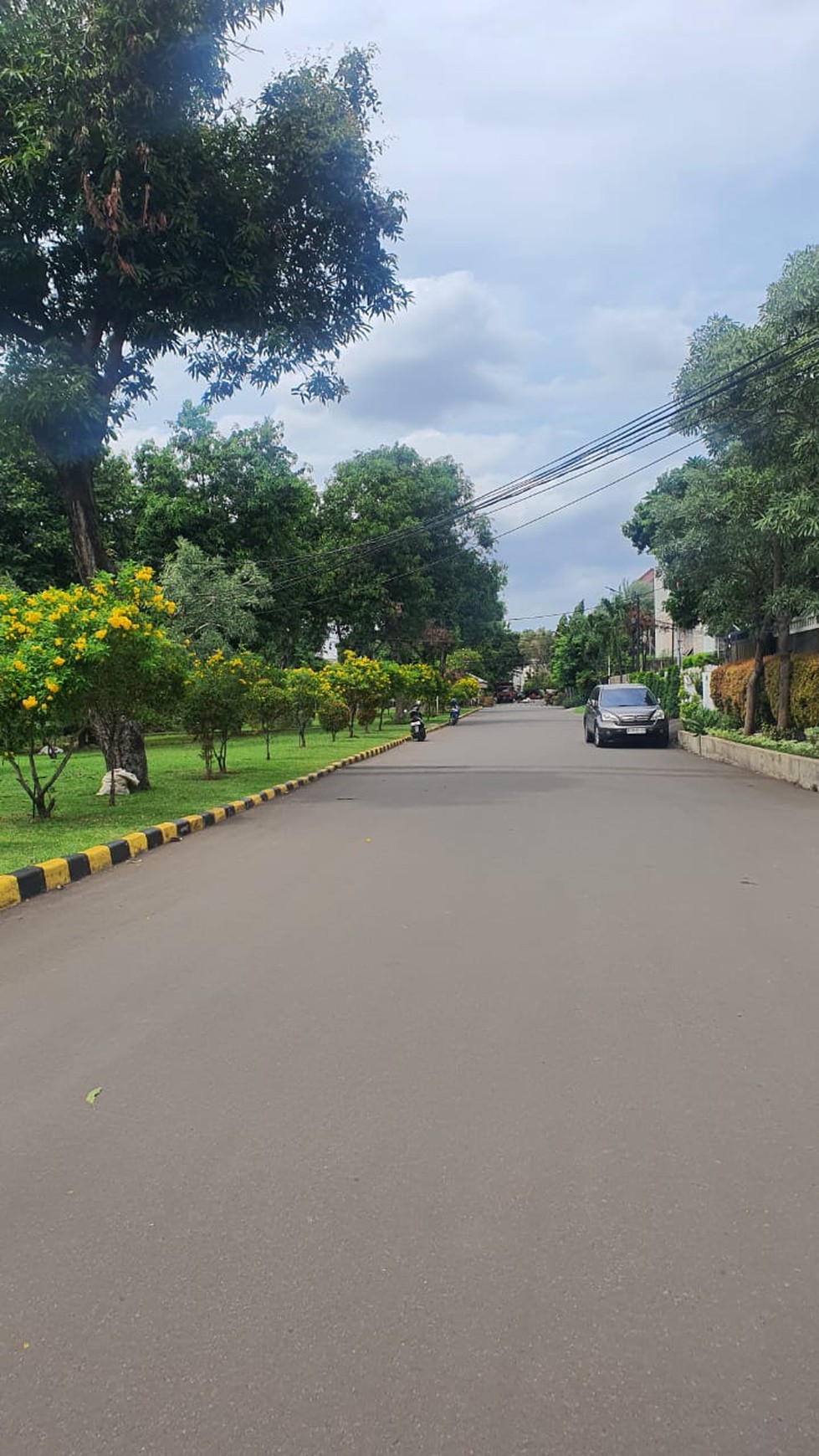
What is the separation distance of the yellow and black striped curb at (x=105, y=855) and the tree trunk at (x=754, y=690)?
40.9 feet

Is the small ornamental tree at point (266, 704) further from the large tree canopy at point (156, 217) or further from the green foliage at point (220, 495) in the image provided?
the green foliage at point (220, 495)

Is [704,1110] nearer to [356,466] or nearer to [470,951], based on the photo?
[470,951]

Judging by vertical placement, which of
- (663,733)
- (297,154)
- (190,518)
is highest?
(297,154)

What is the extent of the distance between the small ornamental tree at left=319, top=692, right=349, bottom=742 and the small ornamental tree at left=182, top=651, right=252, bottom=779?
9.41m

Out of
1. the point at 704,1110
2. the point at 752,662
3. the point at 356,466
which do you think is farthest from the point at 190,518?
the point at 704,1110

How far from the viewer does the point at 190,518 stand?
34.4m

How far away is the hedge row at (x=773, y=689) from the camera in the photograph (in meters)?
20.7

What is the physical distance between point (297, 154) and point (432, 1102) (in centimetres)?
1563

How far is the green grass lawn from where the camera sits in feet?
34.2

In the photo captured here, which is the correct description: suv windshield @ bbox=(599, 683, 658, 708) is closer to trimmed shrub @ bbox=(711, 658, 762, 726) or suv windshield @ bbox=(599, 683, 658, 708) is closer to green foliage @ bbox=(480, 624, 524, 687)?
trimmed shrub @ bbox=(711, 658, 762, 726)

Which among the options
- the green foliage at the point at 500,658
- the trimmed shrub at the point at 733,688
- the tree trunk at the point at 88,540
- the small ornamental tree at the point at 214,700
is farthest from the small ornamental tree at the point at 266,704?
the green foliage at the point at 500,658

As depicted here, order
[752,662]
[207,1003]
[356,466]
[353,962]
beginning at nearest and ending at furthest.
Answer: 1. [207,1003]
2. [353,962]
3. [752,662]
4. [356,466]

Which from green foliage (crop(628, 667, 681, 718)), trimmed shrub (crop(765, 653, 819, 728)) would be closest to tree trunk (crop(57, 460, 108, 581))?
trimmed shrub (crop(765, 653, 819, 728))

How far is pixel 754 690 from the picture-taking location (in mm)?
24000
